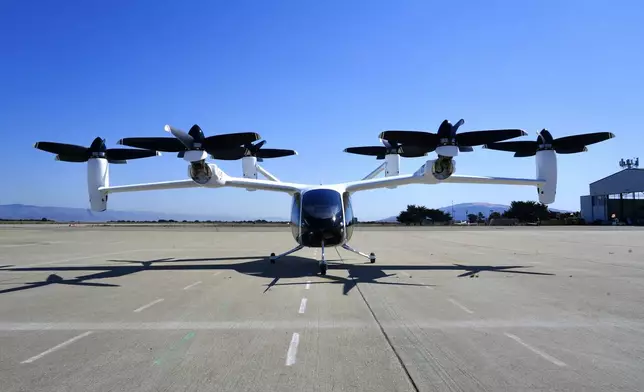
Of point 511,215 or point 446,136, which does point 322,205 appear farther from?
point 511,215

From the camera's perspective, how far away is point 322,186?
18953 millimetres

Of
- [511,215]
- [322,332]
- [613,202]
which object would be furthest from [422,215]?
[322,332]

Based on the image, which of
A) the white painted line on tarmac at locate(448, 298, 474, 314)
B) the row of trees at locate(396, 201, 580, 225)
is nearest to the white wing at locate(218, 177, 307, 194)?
the white painted line on tarmac at locate(448, 298, 474, 314)

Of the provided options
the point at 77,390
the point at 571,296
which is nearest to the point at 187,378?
the point at 77,390

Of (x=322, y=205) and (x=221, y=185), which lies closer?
(x=322, y=205)

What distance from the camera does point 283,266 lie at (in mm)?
18953

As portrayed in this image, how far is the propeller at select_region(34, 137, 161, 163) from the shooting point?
18.9m

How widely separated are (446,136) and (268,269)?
875 cm

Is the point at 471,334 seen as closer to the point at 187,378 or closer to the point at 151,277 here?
the point at 187,378

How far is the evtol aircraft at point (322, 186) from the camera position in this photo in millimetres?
16844

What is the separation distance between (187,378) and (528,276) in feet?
43.8

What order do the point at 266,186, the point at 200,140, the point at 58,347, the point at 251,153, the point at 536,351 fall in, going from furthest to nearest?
the point at 251,153
the point at 266,186
the point at 200,140
the point at 58,347
the point at 536,351

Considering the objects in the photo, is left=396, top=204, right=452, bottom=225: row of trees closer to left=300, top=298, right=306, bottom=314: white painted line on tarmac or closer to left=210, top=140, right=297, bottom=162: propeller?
left=210, top=140, right=297, bottom=162: propeller

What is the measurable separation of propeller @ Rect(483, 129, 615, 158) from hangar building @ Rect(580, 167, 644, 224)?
76.0 meters
